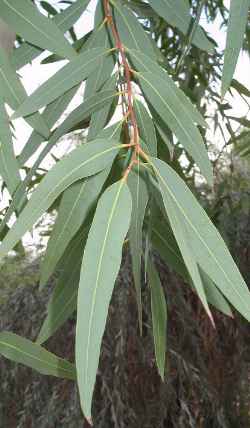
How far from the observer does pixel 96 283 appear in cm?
51

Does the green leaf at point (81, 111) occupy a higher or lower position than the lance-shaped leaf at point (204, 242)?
higher

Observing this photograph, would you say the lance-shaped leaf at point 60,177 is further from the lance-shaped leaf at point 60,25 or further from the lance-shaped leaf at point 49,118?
the lance-shaped leaf at point 60,25

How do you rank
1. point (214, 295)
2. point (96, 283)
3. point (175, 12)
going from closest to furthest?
1. point (96, 283)
2. point (214, 295)
3. point (175, 12)

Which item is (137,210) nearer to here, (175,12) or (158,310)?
(158,310)

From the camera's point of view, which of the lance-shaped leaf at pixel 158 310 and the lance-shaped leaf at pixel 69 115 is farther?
the lance-shaped leaf at pixel 158 310

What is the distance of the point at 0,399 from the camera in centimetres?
196

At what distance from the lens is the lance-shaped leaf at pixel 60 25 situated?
88 cm

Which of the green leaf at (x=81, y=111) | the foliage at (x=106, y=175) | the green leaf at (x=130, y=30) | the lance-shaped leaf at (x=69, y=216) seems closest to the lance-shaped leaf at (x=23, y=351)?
the foliage at (x=106, y=175)

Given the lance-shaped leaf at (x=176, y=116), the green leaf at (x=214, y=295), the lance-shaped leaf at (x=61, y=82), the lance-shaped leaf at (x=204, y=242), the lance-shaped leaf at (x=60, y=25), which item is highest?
the lance-shaped leaf at (x=60, y=25)

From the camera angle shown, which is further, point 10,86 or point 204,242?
point 10,86

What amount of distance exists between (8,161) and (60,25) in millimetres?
255

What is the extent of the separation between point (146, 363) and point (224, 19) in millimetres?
961

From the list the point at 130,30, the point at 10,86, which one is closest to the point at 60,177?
the point at 10,86

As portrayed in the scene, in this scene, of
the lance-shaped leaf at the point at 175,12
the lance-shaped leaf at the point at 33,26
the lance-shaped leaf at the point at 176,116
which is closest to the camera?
the lance-shaped leaf at the point at 176,116
